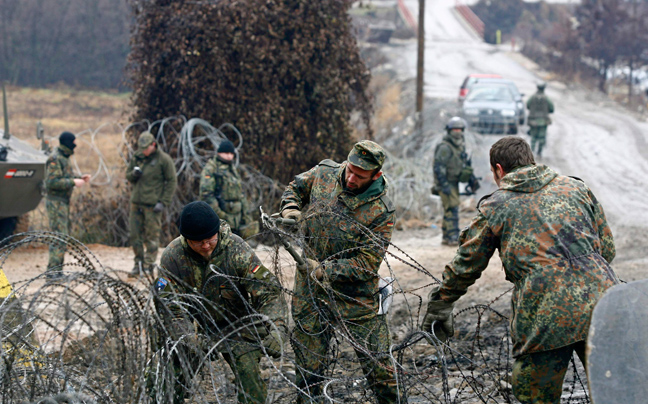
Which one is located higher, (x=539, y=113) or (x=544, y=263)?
(x=544, y=263)

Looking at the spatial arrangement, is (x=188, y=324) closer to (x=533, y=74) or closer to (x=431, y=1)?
(x=533, y=74)

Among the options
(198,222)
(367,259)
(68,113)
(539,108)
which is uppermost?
(198,222)

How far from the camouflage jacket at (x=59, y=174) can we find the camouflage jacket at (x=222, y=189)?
1642 millimetres

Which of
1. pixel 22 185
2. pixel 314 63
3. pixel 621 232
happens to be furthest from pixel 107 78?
pixel 621 232

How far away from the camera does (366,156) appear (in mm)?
3863

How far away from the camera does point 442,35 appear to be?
42406 mm

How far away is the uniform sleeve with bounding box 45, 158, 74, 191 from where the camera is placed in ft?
25.3

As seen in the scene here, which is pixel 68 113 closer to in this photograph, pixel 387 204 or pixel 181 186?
pixel 181 186

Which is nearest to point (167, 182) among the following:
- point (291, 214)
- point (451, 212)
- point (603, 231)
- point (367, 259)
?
point (451, 212)

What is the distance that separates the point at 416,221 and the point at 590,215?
339 inches

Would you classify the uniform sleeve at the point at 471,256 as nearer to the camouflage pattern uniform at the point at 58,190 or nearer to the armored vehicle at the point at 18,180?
the camouflage pattern uniform at the point at 58,190

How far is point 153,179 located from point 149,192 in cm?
17

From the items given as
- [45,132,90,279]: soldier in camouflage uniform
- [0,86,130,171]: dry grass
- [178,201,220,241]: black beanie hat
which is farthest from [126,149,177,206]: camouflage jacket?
[0,86,130,171]: dry grass

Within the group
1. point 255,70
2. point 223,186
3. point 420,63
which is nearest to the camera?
point 223,186
